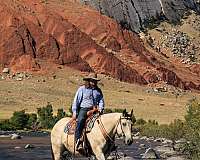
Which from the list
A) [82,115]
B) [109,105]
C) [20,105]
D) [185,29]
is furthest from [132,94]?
[82,115]

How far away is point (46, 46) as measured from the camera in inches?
4783

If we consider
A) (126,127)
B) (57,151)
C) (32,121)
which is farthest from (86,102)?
(32,121)

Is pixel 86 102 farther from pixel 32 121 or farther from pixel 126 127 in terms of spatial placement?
pixel 32 121

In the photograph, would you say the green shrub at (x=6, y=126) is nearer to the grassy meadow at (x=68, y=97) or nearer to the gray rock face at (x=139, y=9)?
the grassy meadow at (x=68, y=97)

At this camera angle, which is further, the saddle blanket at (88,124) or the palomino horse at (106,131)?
the saddle blanket at (88,124)

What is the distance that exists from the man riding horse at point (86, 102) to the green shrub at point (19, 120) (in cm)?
5425

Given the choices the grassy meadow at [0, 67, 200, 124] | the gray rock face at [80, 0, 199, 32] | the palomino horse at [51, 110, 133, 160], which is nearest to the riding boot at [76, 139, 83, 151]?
the palomino horse at [51, 110, 133, 160]

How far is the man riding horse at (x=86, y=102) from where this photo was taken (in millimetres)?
16969

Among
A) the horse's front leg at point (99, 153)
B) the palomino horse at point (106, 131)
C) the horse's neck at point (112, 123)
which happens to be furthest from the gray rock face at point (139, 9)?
the horse's front leg at point (99, 153)

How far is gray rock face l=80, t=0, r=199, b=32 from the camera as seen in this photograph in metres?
154

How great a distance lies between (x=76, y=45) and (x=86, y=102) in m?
111

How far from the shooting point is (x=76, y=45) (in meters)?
127

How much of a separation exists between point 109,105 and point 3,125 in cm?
2567

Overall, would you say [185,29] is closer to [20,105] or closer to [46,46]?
[46,46]
